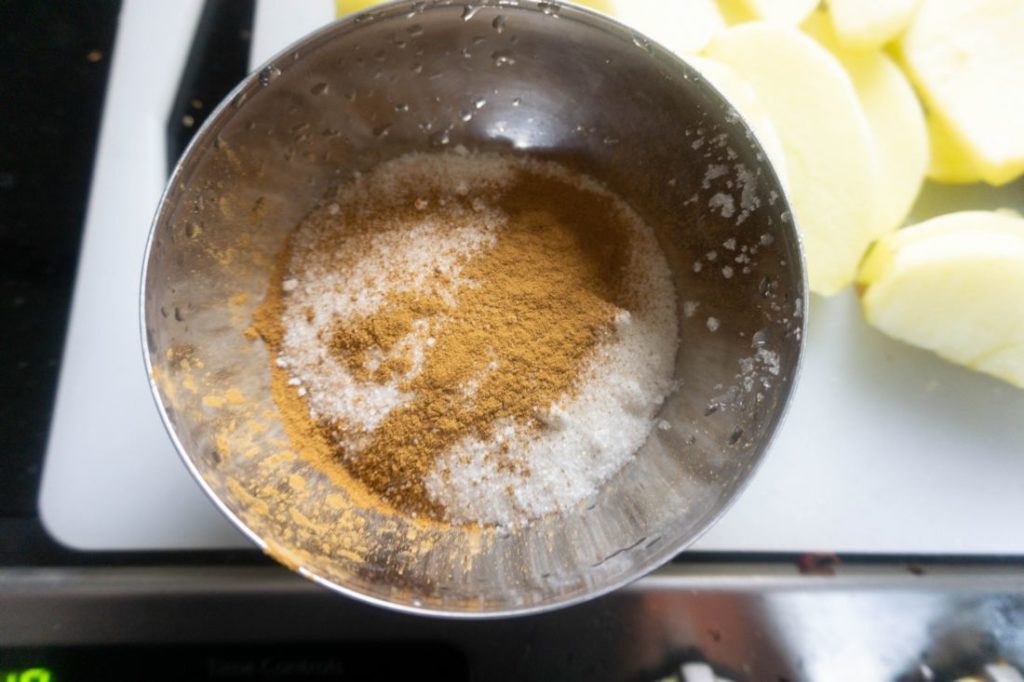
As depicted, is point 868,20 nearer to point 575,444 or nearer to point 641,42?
point 641,42

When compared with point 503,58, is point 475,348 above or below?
below

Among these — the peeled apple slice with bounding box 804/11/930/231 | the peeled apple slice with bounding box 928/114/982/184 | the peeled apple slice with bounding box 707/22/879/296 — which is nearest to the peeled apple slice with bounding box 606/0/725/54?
the peeled apple slice with bounding box 707/22/879/296

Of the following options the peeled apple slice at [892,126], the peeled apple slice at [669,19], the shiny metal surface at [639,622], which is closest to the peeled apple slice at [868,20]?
the peeled apple slice at [892,126]

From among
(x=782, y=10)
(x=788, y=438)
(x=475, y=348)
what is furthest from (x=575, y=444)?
(x=782, y=10)

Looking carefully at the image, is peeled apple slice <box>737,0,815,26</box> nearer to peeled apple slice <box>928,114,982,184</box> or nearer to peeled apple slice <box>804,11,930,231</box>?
peeled apple slice <box>804,11,930,231</box>

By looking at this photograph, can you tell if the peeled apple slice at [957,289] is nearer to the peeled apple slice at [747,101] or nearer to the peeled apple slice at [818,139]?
the peeled apple slice at [818,139]

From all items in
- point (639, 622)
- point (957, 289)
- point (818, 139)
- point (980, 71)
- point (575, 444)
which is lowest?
point (639, 622)

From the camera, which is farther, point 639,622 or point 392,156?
point 392,156
